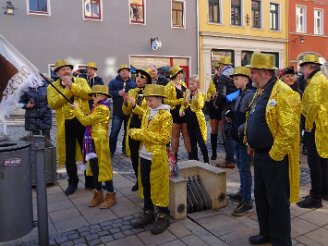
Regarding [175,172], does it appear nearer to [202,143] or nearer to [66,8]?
[202,143]

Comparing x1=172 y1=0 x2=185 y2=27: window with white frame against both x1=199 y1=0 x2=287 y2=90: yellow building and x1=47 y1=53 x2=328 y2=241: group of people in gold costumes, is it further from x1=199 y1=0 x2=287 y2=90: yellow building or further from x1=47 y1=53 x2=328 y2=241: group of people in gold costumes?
x1=47 y1=53 x2=328 y2=241: group of people in gold costumes

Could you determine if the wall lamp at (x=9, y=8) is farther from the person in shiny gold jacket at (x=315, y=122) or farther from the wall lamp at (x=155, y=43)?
the person in shiny gold jacket at (x=315, y=122)

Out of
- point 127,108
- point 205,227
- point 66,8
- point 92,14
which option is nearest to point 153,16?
point 92,14

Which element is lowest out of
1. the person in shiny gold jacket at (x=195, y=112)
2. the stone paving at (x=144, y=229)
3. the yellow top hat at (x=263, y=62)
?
the stone paving at (x=144, y=229)

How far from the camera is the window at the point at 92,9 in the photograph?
16062mm

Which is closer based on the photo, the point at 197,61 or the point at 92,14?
the point at 92,14

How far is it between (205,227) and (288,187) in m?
1.15

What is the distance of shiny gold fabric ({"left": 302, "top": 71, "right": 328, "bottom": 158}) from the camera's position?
441 cm

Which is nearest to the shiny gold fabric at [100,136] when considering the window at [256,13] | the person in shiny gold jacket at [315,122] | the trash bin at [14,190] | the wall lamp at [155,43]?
the trash bin at [14,190]

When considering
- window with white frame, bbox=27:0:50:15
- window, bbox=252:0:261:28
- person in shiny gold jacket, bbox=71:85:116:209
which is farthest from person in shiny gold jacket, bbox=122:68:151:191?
window, bbox=252:0:261:28

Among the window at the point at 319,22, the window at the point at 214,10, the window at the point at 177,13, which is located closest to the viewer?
the window at the point at 177,13

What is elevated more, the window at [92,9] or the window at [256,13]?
the window at [256,13]

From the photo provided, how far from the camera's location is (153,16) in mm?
18047

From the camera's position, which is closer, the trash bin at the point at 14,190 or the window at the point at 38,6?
the trash bin at the point at 14,190
